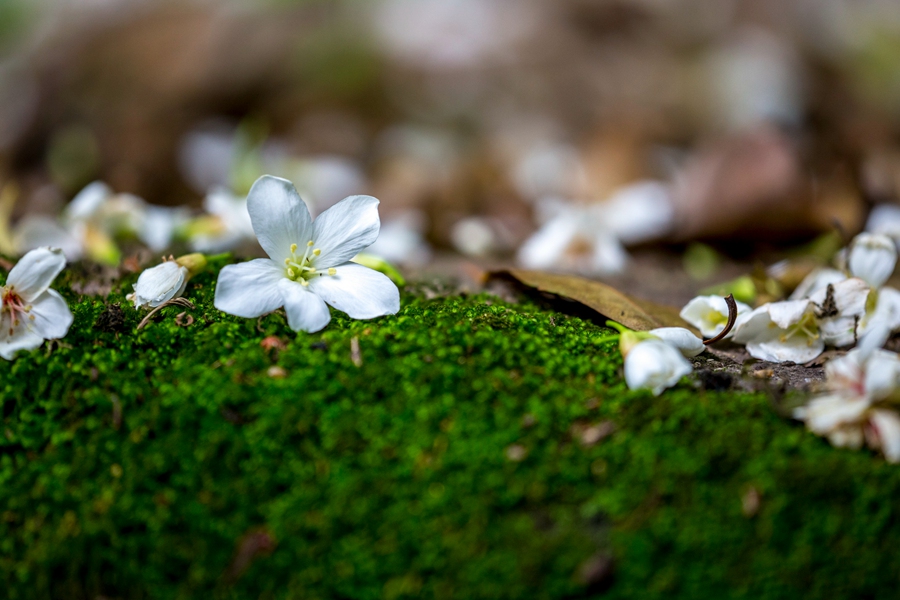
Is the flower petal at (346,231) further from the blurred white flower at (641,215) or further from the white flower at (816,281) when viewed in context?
the blurred white flower at (641,215)

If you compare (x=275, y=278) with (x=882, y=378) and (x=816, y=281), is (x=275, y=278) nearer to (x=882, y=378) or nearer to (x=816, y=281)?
(x=882, y=378)

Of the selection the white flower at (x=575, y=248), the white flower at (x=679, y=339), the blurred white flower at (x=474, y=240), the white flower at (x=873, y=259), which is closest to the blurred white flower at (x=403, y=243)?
the blurred white flower at (x=474, y=240)

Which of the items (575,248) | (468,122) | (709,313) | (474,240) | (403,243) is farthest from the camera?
(468,122)

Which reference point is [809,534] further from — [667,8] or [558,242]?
[667,8]

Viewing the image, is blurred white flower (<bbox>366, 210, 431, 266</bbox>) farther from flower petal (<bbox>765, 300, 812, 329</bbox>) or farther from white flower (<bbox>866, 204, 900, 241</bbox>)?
white flower (<bbox>866, 204, 900, 241</bbox>)

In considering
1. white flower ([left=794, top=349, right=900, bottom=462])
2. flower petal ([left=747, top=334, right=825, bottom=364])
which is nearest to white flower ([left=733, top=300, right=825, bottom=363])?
flower petal ([left=747, top=334, right=825, bottom=364])

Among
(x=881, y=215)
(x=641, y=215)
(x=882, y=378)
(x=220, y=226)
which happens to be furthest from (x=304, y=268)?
(x=881, y=215)
